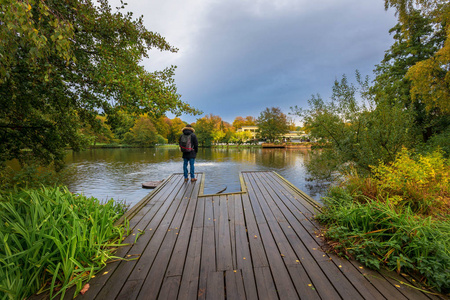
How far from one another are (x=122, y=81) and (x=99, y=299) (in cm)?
297

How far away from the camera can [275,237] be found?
7.94 ft

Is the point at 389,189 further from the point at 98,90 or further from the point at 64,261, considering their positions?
the point at 98,90

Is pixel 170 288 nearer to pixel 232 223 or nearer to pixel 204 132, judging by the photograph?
pixel 232 223

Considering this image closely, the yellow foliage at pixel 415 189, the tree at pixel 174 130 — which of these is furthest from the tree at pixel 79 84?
the tree at pixel 174 130

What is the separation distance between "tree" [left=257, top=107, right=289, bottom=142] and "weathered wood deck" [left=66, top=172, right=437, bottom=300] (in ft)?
153

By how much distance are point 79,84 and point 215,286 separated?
3.90 meters

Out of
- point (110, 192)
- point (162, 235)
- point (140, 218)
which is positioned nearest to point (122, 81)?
point (140, 218)

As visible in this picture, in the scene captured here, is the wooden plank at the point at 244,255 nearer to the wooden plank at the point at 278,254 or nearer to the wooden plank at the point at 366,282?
the wooden plank at the point at 278,254

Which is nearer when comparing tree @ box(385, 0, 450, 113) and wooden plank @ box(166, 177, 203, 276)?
wooden plank @ box(166, 177, 203, 276)

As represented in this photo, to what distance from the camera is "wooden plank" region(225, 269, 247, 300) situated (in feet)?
4.92

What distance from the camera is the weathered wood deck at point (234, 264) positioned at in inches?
60.1

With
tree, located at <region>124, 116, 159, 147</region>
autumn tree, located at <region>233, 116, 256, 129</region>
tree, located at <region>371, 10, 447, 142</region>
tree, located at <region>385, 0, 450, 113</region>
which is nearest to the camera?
tree, located at <region>385, 0, 450, 113</region>

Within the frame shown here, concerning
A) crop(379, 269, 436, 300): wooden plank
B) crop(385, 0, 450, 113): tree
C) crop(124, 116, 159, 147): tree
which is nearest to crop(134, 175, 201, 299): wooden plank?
crop(379, 269, 436, 300): wooden plank

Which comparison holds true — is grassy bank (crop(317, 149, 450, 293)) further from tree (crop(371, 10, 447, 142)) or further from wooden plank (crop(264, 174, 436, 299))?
tree (crop(371, 10, 447, 142))
